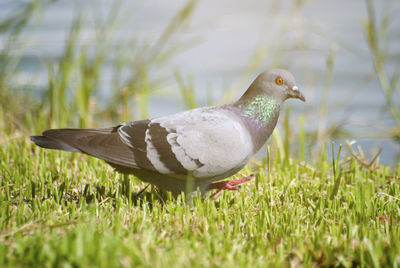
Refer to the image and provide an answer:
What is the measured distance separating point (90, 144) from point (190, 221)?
816mm

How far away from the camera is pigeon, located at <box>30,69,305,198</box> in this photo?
3135 millimetres

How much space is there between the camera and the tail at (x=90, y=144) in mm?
3156

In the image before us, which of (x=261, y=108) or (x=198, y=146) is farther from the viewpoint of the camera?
(x=261, y=108)

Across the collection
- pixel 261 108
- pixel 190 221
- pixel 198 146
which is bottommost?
pixel 190 221

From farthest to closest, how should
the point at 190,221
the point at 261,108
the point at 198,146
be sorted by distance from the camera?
the point at 261,108 < the point at 198,146 < the point at 190,221

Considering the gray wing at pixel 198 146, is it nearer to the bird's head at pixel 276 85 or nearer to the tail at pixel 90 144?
the tail at pixel 90 144

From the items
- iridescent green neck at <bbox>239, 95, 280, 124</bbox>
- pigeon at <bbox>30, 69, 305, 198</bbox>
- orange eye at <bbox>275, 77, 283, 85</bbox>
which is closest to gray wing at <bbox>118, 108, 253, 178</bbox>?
pigeon at <bbox>30, 69, 305, 198</bbox>

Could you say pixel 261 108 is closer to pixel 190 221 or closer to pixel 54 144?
pixel 190 221

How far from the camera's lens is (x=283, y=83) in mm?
3482

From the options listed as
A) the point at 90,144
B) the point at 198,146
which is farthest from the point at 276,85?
the point at 90,144

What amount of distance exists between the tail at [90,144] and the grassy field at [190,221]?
0.83 feet

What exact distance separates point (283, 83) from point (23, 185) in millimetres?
1912

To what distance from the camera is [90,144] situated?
319 centimetres

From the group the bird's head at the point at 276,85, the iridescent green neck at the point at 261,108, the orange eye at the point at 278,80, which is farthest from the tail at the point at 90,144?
the orange eye at the point at 278,80
